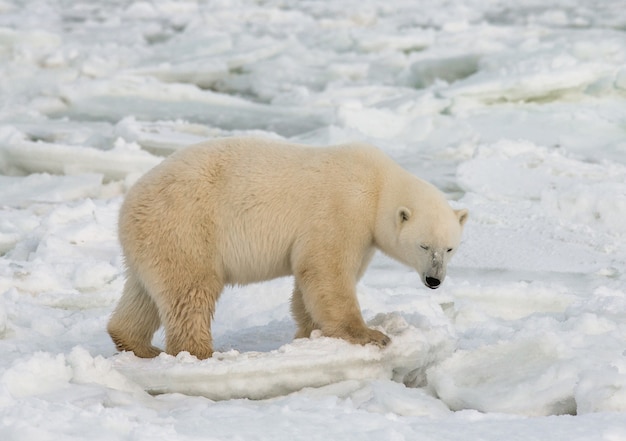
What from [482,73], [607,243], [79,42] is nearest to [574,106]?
[482,73]

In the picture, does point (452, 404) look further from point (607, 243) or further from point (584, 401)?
point (607, 243)

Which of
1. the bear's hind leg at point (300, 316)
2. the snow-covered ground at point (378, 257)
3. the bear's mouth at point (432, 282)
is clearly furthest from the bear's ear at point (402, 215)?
the bear's hind leg at point (300, 316)

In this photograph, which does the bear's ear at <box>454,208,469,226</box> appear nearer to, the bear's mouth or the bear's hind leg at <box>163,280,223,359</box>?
the bear's mouth

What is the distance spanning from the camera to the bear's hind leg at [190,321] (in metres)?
3.51

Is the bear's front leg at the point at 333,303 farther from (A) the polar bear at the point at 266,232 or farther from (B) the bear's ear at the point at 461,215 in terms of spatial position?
(B) the bear's ear at the point at 461,215

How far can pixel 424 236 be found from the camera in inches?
142

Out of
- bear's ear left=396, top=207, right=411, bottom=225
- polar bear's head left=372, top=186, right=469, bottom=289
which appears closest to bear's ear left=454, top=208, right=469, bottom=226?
polar bear's head left=372, top=186, right=469, bottom=289

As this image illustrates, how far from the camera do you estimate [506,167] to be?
7109 millimetres

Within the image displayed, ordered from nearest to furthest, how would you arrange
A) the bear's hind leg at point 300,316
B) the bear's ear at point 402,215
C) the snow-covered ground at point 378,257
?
the snow-covered ground at point 378,257
the bear's ear at point 402,215
the bear's hind leg at point 300,316

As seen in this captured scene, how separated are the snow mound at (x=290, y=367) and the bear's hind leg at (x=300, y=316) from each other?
323 millimetres

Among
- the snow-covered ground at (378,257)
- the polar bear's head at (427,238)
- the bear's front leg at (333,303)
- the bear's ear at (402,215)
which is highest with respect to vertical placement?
the bear's ear at (402,215)

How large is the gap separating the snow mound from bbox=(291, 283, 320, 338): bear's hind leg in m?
0.32

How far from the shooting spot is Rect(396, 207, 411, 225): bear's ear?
3.57 m

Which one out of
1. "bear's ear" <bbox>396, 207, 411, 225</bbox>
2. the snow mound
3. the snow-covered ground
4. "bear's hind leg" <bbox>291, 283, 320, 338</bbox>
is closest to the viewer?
the snow-covered ground
